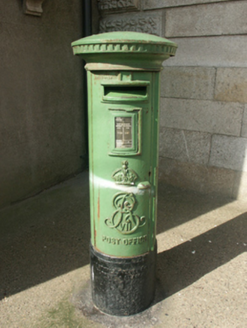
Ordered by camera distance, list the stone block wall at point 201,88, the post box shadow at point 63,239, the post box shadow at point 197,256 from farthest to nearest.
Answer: the stone block wall at point 201,88
the post box shadow at point 63,239
the post box shadow at point 197,256

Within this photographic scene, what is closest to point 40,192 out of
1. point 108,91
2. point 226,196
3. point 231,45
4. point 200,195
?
point 200,195

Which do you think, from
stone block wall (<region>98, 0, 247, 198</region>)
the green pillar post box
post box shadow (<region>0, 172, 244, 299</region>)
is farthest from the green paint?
stone block wall (<region>98, 0, 247, 198</region>)

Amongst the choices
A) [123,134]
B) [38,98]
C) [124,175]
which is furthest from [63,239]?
[38,98]

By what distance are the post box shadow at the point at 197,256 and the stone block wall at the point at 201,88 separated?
98 centimetres

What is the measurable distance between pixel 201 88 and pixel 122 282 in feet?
10.0

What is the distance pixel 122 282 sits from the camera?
8.25ft

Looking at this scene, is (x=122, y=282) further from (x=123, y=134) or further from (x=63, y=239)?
(x=63, y=239)

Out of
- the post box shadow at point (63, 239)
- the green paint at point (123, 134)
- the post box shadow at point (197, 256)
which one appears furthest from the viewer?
the post box shadow at point (63, 239)

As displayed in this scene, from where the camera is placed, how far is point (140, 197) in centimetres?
238

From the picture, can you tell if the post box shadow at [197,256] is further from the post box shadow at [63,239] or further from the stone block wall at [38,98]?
the stone block wall at [38,98]

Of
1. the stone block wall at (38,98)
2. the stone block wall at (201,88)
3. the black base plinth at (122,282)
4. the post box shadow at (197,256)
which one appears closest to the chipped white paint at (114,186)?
the black base plinth at (122,282)

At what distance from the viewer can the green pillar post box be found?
83.3 inches

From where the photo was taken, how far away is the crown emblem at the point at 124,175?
7.52 feet

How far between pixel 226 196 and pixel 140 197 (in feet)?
8.84
